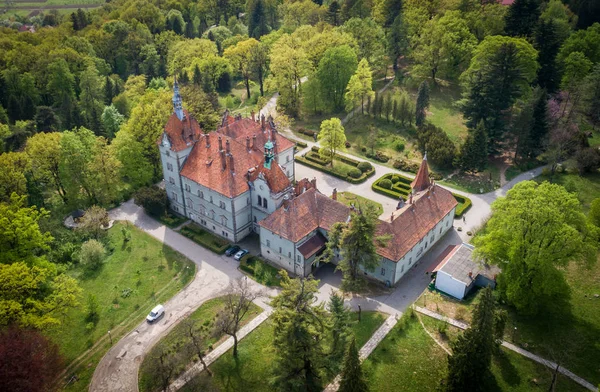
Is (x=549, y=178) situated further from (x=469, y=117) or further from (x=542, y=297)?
(x=542, y=297)

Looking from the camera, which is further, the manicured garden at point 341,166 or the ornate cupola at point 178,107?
the manicured garden at point 341,166

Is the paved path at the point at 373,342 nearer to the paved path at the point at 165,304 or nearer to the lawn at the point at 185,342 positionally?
the lawn at the point at 185,342

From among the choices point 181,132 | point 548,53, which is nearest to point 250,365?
point 181,132

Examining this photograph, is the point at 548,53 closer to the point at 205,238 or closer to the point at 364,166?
the point at 364,166

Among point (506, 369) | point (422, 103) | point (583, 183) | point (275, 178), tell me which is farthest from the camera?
point (422, 103)

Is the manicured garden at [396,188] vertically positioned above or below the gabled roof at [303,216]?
below

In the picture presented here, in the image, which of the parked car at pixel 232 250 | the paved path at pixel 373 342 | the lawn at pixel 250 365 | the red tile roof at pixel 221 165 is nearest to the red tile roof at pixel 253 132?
the red tile roof at pixel 221 165

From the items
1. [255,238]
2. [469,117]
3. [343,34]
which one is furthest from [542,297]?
[343,34]
